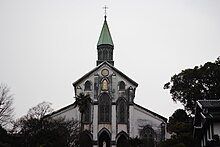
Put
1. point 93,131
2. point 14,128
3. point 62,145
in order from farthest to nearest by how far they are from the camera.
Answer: point 93,131 < point 14,128 < point 62,145

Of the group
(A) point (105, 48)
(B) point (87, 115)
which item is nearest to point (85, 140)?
(B) point (87, 115)

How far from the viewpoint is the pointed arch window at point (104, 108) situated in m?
58.6

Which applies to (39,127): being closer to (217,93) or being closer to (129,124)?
(129,124)

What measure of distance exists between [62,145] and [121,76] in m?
18.9

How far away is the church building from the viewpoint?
188 feet

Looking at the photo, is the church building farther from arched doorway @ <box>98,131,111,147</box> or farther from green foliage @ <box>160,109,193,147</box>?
green foliage @ <box>160,109,193,147</box>

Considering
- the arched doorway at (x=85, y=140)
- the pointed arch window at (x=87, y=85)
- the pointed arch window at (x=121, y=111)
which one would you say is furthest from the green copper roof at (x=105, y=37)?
the arched doorway at (x=85, y=140)

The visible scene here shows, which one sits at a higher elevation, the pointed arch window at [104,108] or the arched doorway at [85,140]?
the pointed arch window at [104,108]

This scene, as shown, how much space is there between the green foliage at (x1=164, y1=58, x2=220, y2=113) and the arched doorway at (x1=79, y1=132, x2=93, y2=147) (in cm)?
1413

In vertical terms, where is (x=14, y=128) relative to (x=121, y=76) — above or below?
below

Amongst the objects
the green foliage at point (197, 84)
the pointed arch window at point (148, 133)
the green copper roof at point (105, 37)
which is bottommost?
the pointed arch window at point (148, 133)

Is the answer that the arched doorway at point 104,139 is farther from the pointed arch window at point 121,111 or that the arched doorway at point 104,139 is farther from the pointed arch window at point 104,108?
the pointed arch window at point 121,111

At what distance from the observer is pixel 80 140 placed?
51562 millimetres

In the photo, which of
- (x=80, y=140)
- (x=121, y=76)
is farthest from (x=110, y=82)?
(x=80, y=140)
